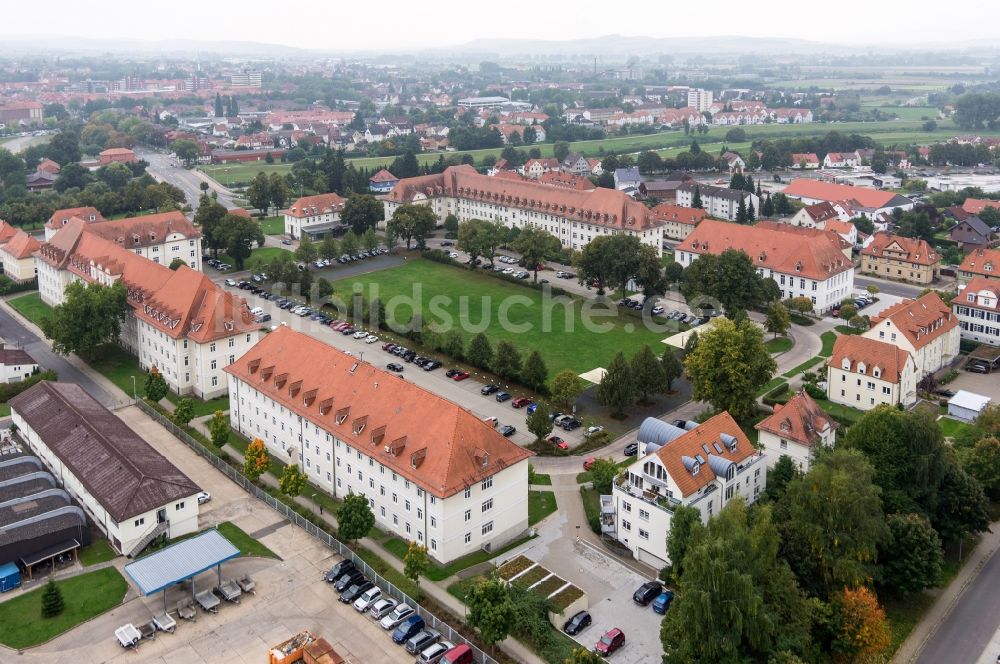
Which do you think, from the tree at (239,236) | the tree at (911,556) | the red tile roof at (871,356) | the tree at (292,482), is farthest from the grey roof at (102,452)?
the red tile roof at (871,356)

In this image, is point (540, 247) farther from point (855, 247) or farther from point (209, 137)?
point (209, 137)

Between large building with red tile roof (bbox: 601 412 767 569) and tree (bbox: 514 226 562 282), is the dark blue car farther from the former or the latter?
tree (bbox: 514 226 562 282)

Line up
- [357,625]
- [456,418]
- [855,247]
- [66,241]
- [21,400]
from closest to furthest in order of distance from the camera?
1. [357,625]
2. [456,418]
3. [21,400]
4. [66,241]
5. [855,247]

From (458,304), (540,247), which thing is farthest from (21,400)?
(540,247)

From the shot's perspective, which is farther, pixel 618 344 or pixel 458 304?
pixel 458 304

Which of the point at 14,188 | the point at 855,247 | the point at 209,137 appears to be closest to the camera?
the point at 855,247

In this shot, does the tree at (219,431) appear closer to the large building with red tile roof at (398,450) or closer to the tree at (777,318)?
the large building with red tile roof at (398,450)

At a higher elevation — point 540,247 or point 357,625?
point 540,247
